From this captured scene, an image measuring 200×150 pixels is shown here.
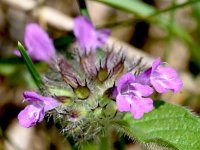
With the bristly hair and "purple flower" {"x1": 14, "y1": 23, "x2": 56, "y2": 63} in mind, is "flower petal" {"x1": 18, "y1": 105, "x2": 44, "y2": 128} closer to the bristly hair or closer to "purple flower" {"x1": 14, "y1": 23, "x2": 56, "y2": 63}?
the bristly hair

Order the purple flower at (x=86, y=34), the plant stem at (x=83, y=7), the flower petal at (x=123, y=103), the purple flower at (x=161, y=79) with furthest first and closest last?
1. the plant stem at (x=83, y=7)
2. the purple flower at (x=86, y=34)
3. the purple flower at (x=161, y=79)
4. the flower petal at (x=123, y=103)

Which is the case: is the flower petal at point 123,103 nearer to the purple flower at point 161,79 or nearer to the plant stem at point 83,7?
the purple flower at point 161,79

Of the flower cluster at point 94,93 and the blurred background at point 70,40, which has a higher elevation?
the flower cluster at point 94,93

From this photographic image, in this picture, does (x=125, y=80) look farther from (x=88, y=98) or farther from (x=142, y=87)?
(x=88, y=98)

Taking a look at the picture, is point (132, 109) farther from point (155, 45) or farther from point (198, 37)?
point (155, 45)

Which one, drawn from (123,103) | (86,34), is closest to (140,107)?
(123,103)

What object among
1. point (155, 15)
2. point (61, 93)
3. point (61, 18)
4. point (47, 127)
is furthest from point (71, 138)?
point (61, 18)

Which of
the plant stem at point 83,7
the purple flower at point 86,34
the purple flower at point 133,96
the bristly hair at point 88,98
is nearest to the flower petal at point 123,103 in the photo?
the purple flower at point 133,96
